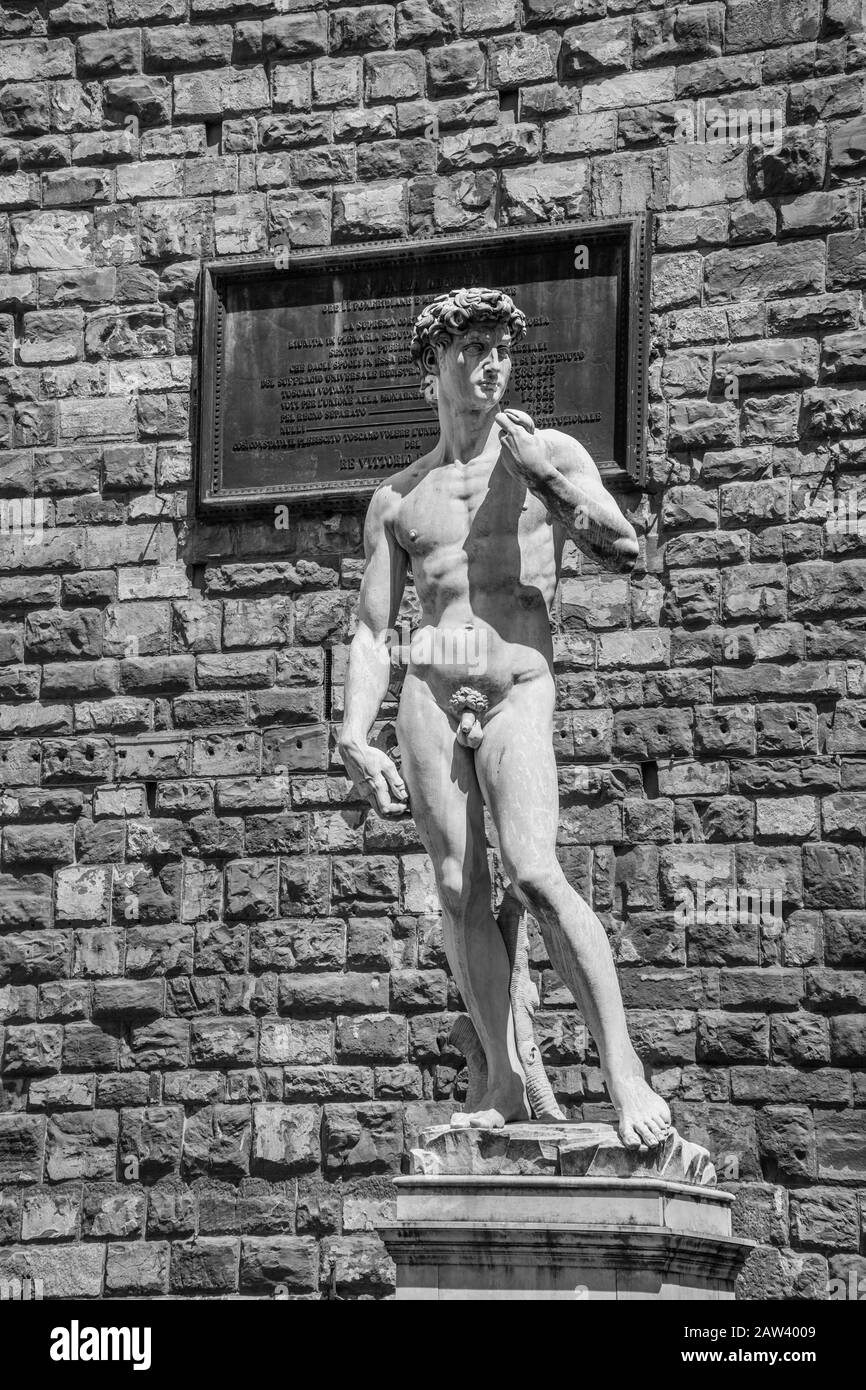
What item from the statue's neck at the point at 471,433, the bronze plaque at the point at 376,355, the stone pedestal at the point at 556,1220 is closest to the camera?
the stone pedestal at the point at 556,1220

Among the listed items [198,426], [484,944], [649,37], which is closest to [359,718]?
[484,944]

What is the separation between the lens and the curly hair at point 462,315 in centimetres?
777

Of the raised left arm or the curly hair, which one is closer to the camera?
the raised left arm

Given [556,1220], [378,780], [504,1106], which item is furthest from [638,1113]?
[378,780]

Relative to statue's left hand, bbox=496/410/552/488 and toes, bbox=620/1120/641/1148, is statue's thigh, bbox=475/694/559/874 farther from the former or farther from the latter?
toes, bbox=620/1120/641/1148

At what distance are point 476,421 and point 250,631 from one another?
3233 mm

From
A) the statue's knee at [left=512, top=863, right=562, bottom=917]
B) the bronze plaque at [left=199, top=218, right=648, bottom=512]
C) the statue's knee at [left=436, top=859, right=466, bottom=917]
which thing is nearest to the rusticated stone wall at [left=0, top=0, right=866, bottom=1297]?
the bronze plaque at [left=199, top=218, right=648, bottom=512]

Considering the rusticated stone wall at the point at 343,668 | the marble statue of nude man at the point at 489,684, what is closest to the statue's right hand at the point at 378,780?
the marble statue of nude man at the point at 489,684

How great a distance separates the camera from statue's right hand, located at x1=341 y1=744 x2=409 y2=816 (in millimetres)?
7527

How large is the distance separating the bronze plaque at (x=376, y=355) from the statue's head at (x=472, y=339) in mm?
2686

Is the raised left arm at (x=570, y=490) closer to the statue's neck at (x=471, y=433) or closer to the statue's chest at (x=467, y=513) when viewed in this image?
the statue's chest at (x=467, y=513)

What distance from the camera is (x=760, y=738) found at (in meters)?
10.2

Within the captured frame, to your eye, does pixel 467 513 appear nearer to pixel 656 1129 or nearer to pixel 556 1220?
pixel 656 1129

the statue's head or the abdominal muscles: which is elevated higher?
the statue's head
